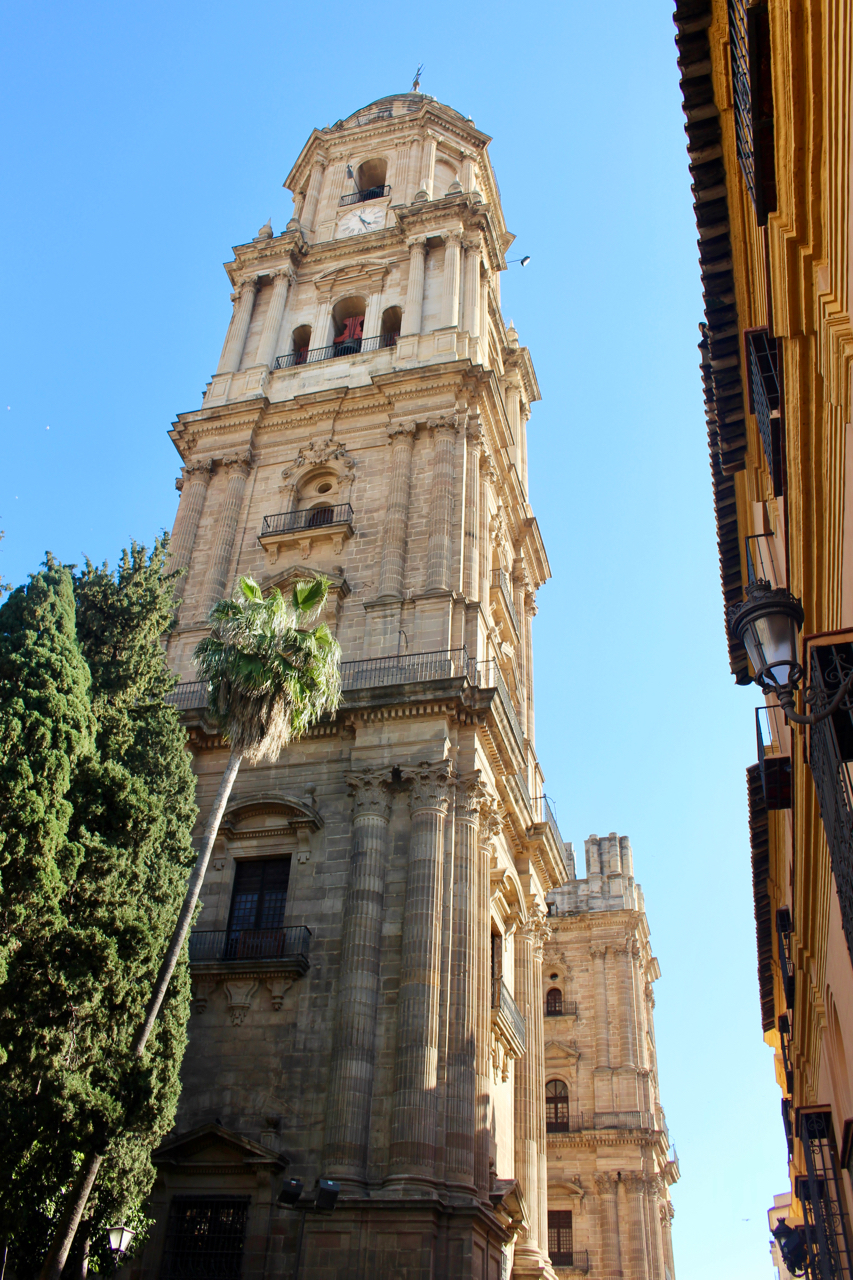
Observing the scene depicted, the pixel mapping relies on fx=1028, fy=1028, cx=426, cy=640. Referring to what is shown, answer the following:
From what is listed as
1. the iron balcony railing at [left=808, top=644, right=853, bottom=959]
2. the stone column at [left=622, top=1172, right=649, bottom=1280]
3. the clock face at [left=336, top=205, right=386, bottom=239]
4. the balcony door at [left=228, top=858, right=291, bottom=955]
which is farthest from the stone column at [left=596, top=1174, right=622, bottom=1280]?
the clock face at [left=336, top=205, right=386, bottom=239]

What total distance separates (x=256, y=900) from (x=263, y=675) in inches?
240

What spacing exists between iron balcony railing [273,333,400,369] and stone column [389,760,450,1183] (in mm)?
15745

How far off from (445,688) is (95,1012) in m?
9.55

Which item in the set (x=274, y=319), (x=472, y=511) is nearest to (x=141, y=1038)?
(x=472, y=511)

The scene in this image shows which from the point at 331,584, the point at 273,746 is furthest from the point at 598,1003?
the point at 273,746

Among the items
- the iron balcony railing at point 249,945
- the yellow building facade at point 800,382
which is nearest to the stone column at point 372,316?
the yellow building facade at point 800,382

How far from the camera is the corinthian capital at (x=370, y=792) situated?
20359 mm

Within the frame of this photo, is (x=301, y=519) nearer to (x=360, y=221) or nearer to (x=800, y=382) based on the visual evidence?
(x=360, y=221)

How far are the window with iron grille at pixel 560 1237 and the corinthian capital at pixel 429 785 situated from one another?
23.6m

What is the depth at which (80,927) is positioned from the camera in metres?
14.1

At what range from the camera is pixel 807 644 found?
622cm

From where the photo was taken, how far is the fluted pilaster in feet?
79.7

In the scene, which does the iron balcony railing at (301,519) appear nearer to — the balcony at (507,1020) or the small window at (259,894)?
the small window at (259,894)

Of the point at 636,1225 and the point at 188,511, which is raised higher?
the point at 188,511
